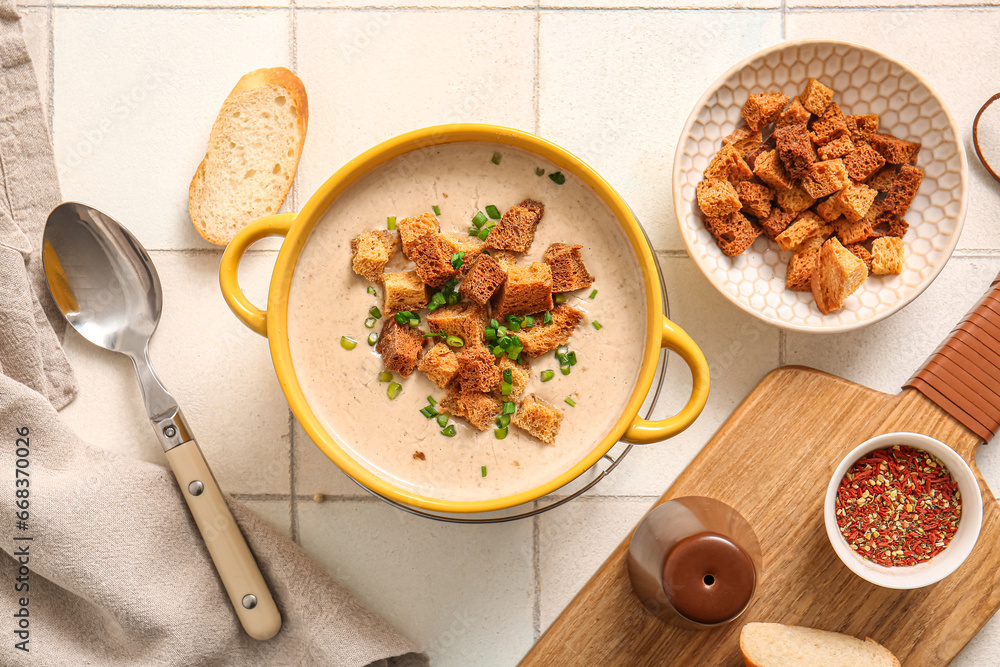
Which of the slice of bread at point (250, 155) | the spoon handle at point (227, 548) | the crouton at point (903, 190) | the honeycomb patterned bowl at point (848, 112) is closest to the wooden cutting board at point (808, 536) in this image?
the honeycomb patterned bowl at point (848, 112)

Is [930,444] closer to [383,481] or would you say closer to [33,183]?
[383,481]

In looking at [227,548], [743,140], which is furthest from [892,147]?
[227,548]

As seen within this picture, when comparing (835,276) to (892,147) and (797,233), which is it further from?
(892,147)

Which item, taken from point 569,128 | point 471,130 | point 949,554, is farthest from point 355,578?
point 949,554

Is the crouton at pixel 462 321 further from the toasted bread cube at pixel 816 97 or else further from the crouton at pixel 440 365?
the toasted bread cube at pixel 816 97

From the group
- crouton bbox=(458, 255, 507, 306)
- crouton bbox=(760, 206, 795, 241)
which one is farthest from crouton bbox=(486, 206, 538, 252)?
crouton bbox=(760, 206, 795, 241)

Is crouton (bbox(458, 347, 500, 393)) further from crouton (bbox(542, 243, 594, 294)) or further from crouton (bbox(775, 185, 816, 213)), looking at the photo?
crouton (bbox(775, 185, 816, 213))

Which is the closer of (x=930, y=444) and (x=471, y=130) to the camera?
(x=471, y=130)
